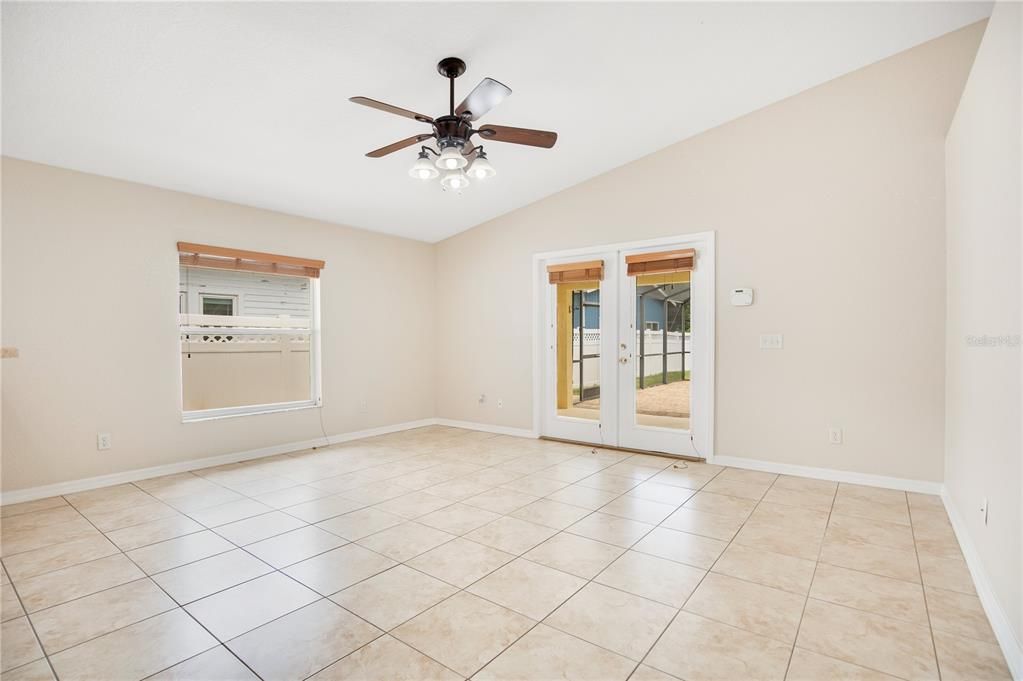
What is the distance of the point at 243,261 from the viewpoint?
4.78 meters

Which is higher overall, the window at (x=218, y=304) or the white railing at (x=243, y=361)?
the window at (x=218, y=304)

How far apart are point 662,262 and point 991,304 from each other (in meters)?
2.69

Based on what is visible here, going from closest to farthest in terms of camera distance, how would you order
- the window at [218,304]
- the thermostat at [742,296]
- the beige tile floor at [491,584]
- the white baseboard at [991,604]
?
the white baseboard at [991,604], the beige tile floor at [491,584], the thermostat at [742,296], the window at [218,304]

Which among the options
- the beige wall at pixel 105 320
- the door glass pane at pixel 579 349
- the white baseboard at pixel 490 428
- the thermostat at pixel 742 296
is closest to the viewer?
the beige wall at pixel 105 320

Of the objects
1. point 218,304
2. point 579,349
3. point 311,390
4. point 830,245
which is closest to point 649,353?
point 579,349

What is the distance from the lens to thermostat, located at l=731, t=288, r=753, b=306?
432 centimetres

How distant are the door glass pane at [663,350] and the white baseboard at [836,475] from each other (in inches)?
22.4

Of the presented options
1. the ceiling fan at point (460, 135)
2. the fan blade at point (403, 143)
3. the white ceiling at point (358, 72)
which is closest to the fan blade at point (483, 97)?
the ceiling fan at point (460, 135)

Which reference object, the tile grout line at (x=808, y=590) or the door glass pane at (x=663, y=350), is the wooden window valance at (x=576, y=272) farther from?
the tile grout line at (x=808, y=590)

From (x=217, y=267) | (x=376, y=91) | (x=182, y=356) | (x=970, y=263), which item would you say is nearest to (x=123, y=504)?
(x=182, y=356)

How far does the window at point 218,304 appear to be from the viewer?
464 centimetres

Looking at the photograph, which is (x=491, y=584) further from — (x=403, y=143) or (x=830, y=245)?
(x=830, y=245)

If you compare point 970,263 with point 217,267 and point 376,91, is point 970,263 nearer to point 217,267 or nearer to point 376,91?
point 376,91

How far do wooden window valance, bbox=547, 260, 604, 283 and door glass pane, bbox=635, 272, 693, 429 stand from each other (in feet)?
1.47
